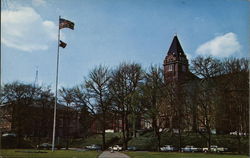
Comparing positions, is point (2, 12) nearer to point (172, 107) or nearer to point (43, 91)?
point (43, 91)

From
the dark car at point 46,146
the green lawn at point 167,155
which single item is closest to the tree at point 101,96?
the green lawn at point 167,155

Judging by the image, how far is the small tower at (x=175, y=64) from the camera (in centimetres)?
473

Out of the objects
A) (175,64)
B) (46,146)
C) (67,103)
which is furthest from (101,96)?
(175,64)

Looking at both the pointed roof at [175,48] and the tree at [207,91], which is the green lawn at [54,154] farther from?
the tree at [207,91]

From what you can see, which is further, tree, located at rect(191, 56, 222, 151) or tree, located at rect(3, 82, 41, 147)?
tree, located at rect(191, 56, 222, 151)

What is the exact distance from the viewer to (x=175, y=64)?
5.02 metres

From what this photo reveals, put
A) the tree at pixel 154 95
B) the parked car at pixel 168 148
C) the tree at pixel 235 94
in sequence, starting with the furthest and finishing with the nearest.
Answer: the parked car at pixel 168 148 → the tree at pixel 154 95 → the tree at pixel 235 94

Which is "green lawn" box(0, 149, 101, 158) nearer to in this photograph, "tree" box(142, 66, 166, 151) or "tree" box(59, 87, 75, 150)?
"tree" box(59, 87, 75, 150)

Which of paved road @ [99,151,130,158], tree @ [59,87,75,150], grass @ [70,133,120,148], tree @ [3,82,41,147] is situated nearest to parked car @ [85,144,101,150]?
grass @ [70,133,120,148]

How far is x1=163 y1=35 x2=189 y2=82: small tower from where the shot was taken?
15.5 ft

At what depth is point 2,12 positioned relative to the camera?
350 cm

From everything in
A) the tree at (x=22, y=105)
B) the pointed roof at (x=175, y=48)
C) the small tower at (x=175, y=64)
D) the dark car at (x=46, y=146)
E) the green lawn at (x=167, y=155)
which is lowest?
the green lawn at (x=167, y=155)

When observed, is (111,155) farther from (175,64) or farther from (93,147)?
(175,64)

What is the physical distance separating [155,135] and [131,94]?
94 centimetres
